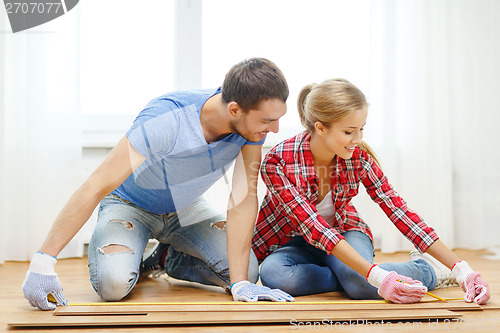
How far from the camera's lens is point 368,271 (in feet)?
4.37

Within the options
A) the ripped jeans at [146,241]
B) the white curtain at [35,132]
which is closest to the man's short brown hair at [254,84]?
the ripped jeans at [146,241]

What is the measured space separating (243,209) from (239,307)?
0.35 meters

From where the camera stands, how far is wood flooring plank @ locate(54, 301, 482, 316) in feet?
4.08

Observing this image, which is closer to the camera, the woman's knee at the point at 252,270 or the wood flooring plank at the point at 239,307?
the wood flooring plank at the point at 239,307

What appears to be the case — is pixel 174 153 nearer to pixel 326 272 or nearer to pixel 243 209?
pixel 243 209

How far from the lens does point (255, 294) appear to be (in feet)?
4.53

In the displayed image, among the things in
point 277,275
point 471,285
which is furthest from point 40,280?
point 471,285

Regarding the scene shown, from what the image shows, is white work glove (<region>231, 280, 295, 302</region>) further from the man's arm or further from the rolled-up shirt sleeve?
the rolled-up shirt sleeve

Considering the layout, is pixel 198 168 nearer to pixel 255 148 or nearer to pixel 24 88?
pixel 255 148

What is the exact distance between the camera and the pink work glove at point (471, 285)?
1.34 metres

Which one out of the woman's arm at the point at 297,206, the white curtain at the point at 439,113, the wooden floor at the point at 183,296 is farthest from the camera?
the white curtain at the point at 439,113

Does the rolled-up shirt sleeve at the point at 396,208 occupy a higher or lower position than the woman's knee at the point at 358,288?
higher

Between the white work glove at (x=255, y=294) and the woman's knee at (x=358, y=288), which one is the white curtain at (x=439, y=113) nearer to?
the woman's knee at (x=358, y=288)

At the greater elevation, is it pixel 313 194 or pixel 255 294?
pixel 313 194
